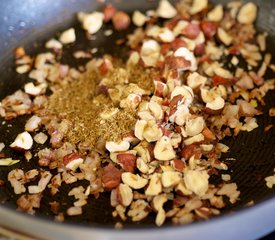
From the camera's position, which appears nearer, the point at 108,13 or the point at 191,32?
the point at 191,32

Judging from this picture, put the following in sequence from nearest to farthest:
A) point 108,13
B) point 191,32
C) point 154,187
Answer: point 154,187 → point 191,32 → point 108,13

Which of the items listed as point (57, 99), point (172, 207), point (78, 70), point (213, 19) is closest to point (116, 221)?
point (172, 207)

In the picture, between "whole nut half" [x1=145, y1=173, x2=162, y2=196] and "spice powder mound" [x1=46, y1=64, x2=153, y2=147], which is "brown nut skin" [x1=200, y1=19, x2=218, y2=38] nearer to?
"spice powder mound" [x1=46, y1=64, x2=153, y2=147]

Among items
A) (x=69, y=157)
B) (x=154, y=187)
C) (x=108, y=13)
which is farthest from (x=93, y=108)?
(x=108, y=13)

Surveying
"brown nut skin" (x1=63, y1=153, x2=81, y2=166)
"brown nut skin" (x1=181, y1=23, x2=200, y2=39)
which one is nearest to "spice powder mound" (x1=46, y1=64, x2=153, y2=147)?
"brown nut skin" (x1=63, y1=153, x2=81, y2=166)

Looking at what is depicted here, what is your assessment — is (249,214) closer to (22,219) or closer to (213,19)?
(22,219)

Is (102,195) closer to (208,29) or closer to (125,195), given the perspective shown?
(125,195)
